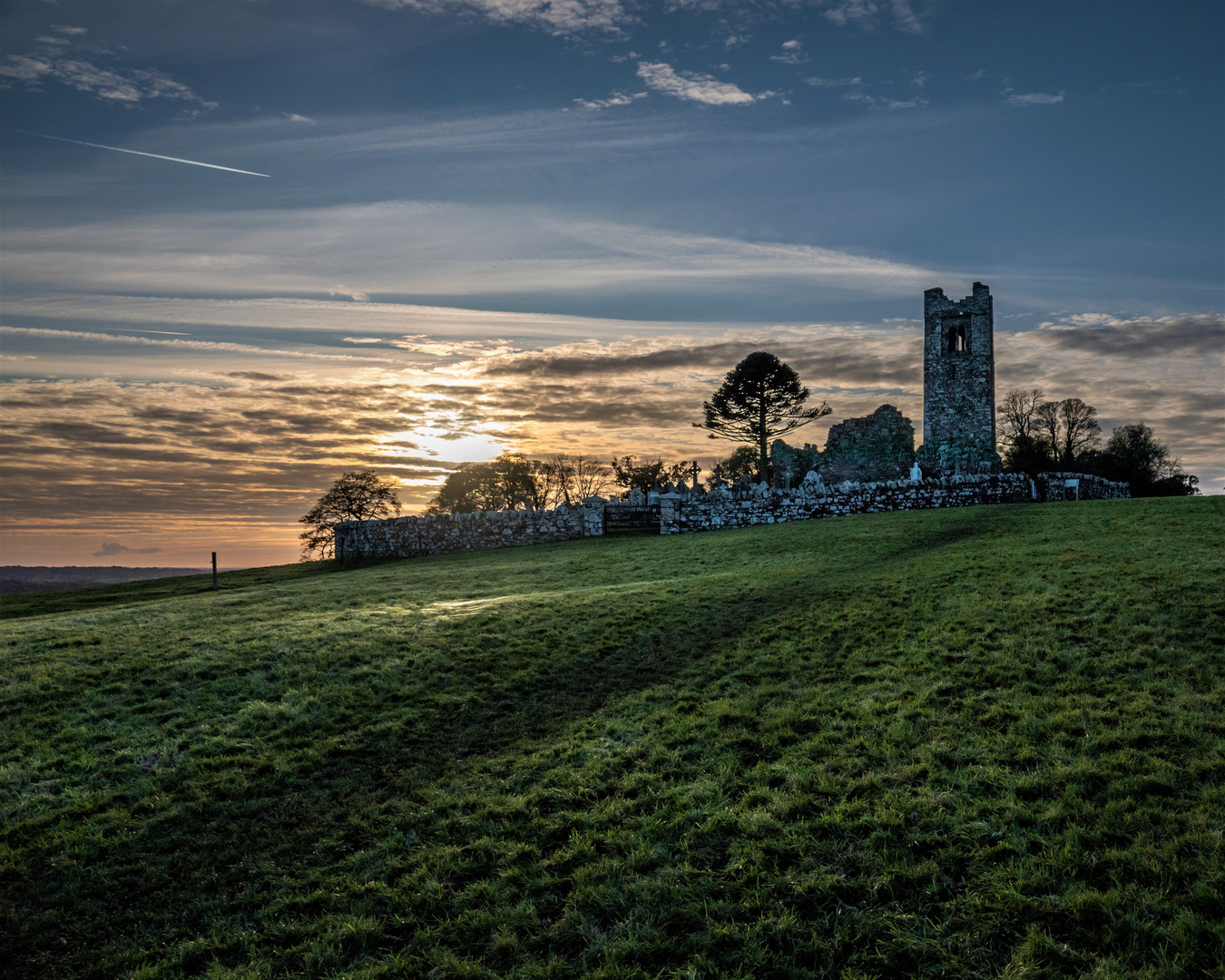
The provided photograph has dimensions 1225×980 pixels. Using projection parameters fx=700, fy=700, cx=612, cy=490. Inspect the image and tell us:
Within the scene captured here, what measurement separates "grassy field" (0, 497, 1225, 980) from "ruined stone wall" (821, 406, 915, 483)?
34774 mm

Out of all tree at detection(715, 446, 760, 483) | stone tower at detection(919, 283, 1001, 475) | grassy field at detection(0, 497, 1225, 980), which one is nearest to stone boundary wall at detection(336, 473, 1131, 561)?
stone tower at detection(919, 283, 1001, 475)

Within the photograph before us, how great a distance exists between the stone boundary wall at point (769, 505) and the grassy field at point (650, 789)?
60.3 feet

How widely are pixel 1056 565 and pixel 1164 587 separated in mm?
3257

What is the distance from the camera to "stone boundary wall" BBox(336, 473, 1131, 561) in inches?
1457

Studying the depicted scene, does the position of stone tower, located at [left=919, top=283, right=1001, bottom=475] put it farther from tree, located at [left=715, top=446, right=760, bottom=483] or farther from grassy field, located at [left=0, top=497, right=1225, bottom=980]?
grassy field, located at [left=0, top=497, right=1225, bottom=980]

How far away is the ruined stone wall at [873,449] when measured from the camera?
52.9 m

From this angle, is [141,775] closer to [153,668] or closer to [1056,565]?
[153,668]

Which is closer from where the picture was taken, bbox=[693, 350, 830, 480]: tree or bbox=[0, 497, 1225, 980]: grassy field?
bbox=[0, 497, 1225, 980]: grassy field

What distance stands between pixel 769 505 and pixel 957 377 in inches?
1033

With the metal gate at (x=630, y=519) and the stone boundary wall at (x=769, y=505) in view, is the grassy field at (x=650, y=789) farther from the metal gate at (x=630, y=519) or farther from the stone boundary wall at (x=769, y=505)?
the metal gate at (x=630, y=519)

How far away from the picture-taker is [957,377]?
54.1 meters

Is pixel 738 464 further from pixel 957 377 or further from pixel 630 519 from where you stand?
pixel 630 519

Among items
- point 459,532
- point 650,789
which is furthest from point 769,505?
point 650,789

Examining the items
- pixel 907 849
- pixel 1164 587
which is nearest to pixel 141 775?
pixel 907 849
